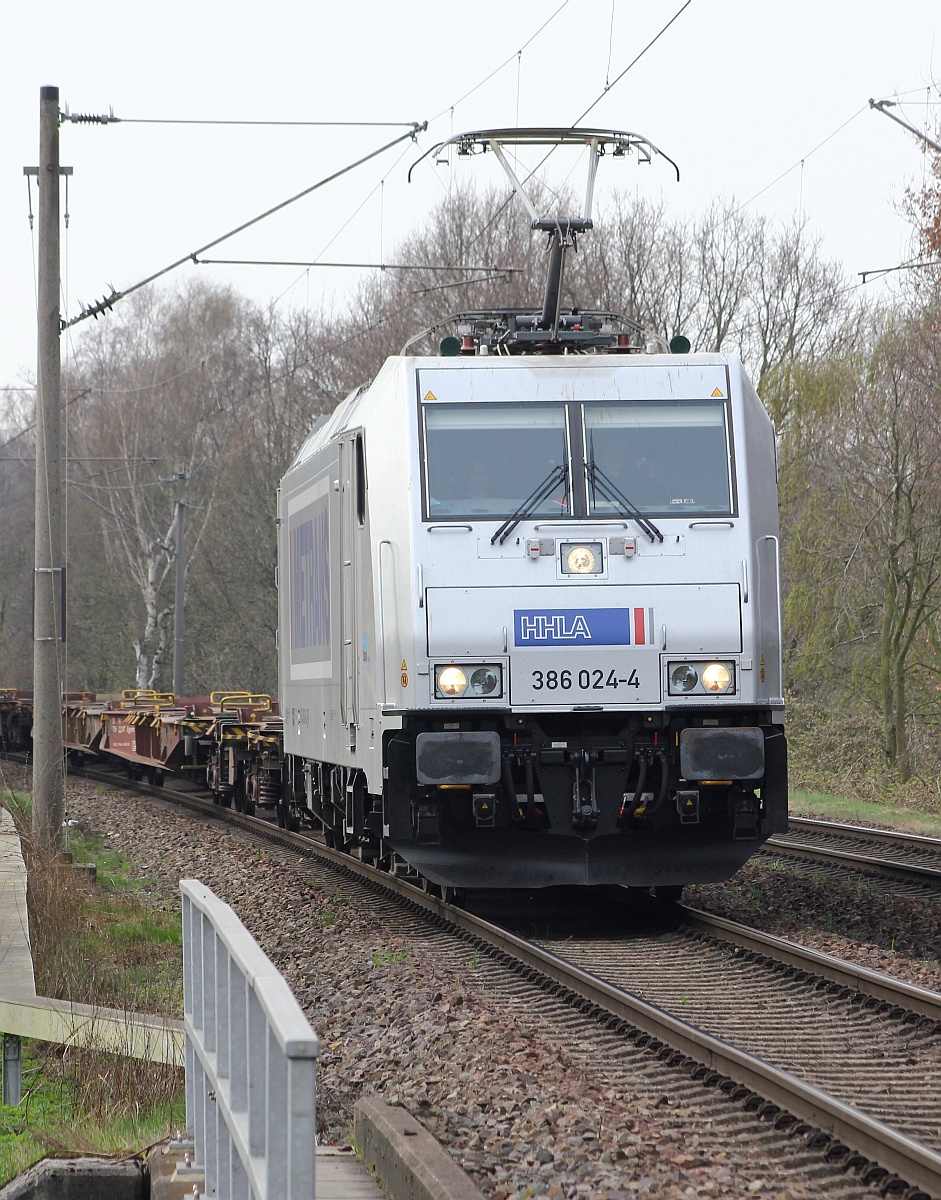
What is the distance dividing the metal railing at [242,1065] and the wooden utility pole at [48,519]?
1018 cm

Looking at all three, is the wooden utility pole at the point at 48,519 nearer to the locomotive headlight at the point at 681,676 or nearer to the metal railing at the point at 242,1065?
the locomotive headlight at the point at 681,676

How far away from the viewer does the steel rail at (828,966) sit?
23.4 feet

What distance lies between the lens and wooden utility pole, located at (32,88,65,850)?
14.7m

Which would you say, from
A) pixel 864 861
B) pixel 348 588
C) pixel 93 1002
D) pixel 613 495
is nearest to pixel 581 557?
pixel 613 495

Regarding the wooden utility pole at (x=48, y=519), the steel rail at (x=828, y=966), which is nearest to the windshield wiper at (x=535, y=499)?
the steel rail at (x=828, y=966)

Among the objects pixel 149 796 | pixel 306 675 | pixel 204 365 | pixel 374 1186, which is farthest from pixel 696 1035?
pixel 204 365

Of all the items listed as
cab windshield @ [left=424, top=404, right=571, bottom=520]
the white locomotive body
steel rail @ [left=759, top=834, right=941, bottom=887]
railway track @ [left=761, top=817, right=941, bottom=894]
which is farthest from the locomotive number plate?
steel rail @ [left=759, top=834, right=941, bottom=887]

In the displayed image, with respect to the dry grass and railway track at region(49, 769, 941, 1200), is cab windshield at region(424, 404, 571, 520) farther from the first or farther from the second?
the dry grass

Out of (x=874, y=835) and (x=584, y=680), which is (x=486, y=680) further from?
(x=874, y=835)

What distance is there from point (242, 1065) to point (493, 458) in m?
6.28

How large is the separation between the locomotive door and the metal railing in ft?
17.9

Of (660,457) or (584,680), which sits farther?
(660,457)

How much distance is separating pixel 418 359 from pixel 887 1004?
16.2ft

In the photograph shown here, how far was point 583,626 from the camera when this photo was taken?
9.28m
